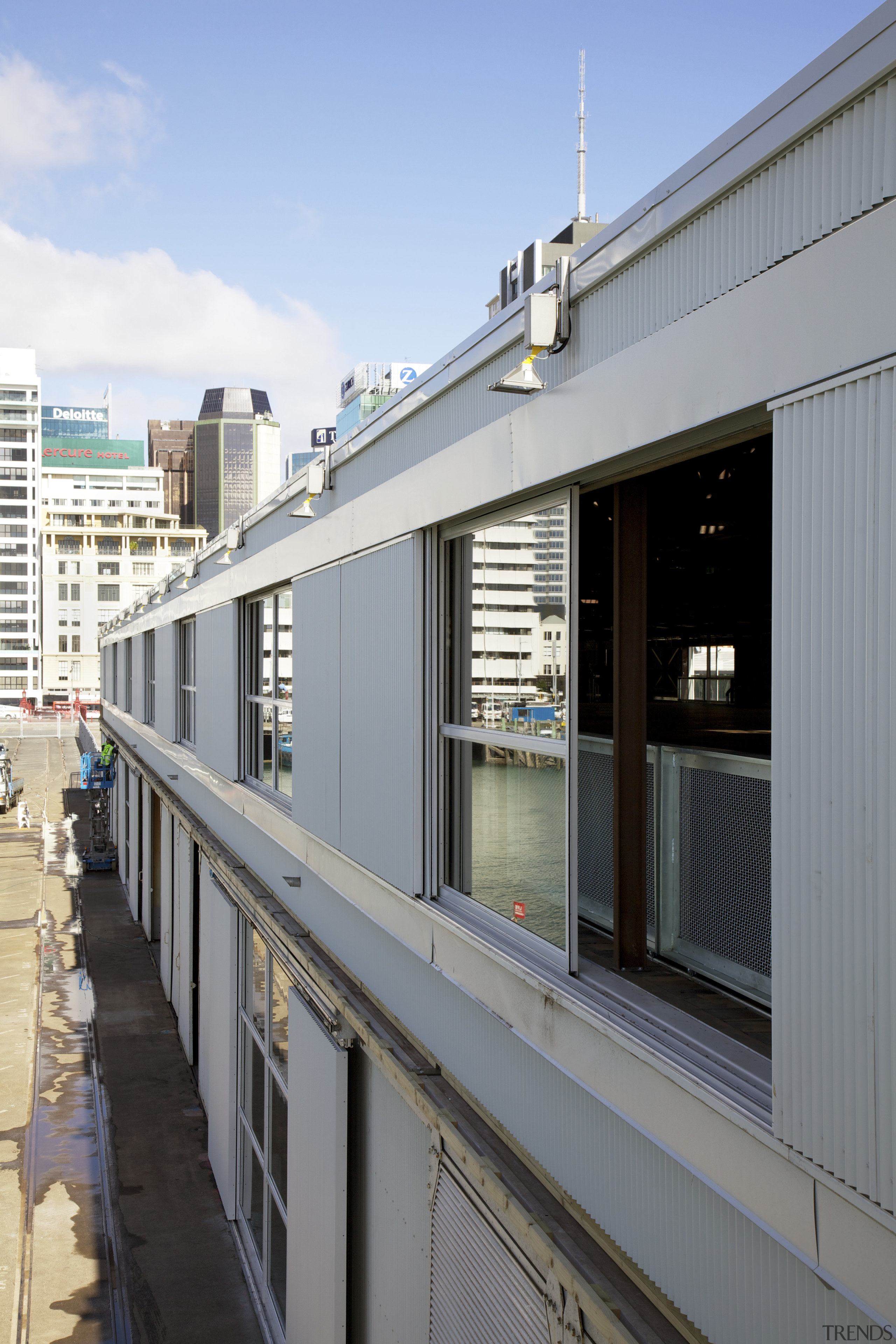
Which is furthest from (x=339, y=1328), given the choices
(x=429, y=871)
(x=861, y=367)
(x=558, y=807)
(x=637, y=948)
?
(x=861, y=367)

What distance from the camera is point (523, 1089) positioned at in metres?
4.09

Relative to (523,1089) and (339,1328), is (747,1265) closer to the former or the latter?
(523,1089)

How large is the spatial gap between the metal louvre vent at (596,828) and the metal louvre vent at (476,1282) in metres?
1.44

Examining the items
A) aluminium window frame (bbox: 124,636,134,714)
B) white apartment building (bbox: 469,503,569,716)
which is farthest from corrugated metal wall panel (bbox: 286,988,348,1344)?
aluminium window frame (bbox: 124,636,134,714)

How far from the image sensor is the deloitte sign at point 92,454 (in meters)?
154

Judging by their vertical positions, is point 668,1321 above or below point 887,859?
below

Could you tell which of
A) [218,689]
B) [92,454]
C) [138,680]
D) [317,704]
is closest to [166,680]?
[218,689]

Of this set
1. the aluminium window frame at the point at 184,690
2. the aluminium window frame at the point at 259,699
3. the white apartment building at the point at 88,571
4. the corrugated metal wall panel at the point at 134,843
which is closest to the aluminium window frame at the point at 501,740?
the aluminium window frame at the point at 259,699

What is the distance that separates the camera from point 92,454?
506 ft

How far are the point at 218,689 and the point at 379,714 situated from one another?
6313 millimetres

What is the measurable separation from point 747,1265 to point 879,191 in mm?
2636

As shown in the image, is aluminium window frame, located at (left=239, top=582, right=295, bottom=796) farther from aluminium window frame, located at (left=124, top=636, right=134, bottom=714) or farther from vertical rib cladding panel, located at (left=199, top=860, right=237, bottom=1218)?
aluminium window frame, located at (left=124, top=636, right=134, bottom=714)

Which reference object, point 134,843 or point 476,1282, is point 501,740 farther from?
point 134,843

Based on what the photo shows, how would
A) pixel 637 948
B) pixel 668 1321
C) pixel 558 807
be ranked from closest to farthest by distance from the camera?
pixel 668 1321 → pixel 558 807 → pixel 637 948
